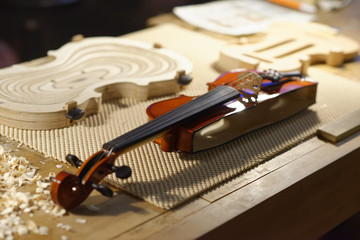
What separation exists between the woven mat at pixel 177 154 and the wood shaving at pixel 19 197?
0.27ft

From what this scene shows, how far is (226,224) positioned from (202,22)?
1235 mm

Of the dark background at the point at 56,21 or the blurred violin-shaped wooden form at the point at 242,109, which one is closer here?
the blurred violin-shaped wooden form at the point at 242,109

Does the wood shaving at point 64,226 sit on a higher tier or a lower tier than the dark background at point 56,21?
higher

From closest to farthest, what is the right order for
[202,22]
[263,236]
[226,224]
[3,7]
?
[226,224], [263,236], [202,22], [3,7]

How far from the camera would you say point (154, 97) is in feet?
4.95

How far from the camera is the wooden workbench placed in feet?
3.21

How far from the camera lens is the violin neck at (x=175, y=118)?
106 cm

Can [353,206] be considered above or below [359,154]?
below

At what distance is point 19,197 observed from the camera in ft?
3.40

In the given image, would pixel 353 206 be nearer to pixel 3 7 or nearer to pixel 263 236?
pixel 263 236

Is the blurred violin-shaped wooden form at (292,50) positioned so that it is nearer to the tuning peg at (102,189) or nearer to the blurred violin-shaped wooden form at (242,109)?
the blurred violin-shaped wooden form at (242,109)

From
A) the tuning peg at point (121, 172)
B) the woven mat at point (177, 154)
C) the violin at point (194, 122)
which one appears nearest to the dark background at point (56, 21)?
the woven mat at point (177, 154)

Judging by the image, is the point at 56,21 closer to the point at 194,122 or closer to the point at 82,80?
the point at 82,80

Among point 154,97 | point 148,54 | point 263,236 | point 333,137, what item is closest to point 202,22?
point 148,54
